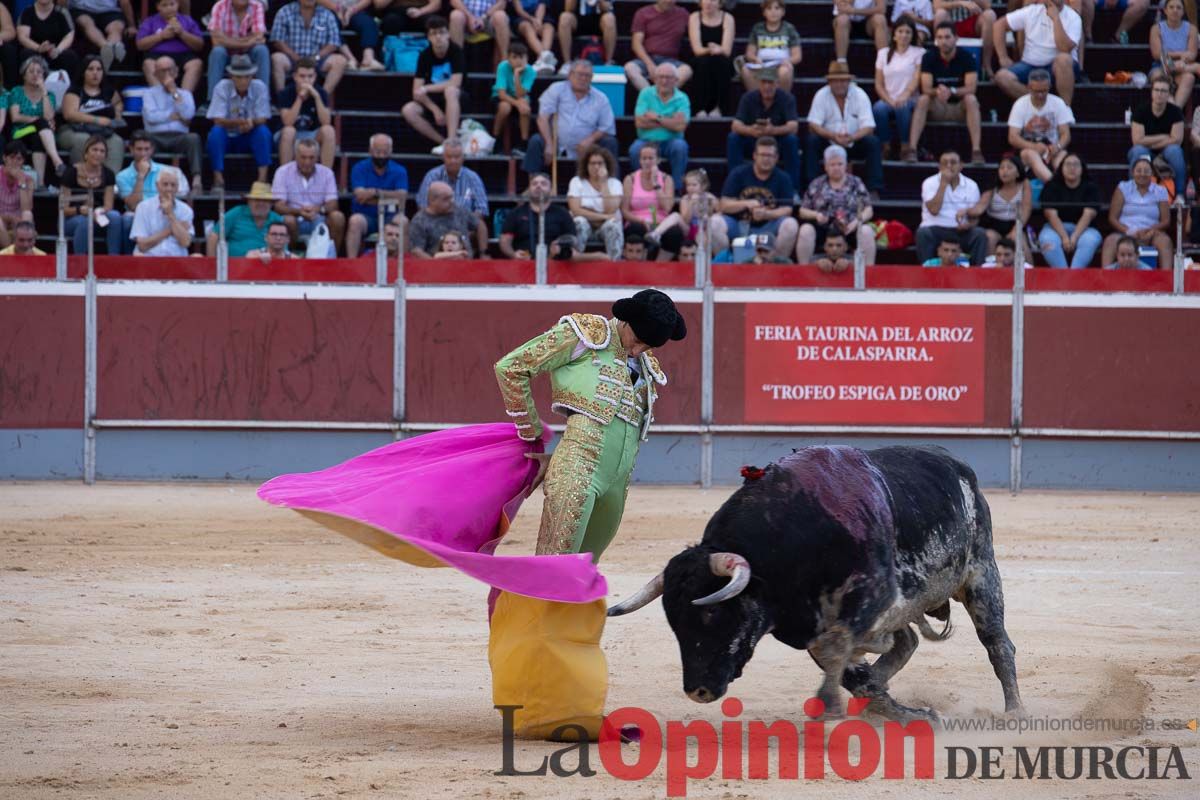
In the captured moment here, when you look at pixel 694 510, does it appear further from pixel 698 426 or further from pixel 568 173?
pixel 568 173

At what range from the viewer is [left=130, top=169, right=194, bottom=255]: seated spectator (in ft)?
39.7

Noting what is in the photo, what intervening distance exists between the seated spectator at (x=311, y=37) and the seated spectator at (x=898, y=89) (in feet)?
15.1

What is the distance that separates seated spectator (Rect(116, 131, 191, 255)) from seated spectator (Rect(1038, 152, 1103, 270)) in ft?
21.2

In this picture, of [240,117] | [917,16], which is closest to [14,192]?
[240,117]

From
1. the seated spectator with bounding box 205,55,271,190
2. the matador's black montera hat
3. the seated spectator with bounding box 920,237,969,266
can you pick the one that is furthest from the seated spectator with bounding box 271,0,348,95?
the matador's black montera hat

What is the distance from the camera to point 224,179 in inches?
539

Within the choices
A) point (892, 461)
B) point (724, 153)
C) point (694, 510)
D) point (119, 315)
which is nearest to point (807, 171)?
point (724, 153)

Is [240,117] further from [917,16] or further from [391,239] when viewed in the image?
[917,16]

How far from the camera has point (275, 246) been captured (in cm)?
1195

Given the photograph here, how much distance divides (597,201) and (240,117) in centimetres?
327

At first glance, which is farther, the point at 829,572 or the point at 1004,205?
the point at 1004,205

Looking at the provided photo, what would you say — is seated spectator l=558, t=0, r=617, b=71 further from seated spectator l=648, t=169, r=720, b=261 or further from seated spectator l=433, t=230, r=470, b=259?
seated spectator l=433, t=230, r=470, b=259

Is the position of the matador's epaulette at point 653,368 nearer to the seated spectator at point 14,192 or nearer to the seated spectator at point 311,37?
the seated spectator at point 14,192

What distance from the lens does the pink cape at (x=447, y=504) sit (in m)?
5.09
